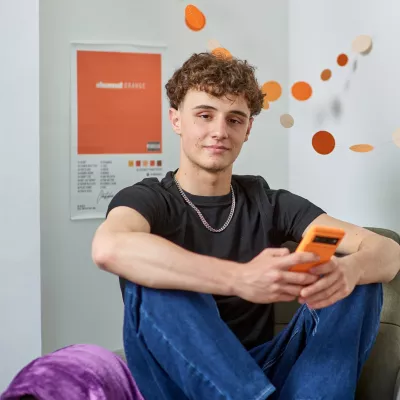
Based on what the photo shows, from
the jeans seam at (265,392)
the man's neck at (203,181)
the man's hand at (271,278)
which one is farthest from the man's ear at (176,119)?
the jeans seam at (265,392)

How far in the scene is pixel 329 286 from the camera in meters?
1.28

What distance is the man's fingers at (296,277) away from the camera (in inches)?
48.5

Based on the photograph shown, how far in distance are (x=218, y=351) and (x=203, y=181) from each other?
0.55 metres

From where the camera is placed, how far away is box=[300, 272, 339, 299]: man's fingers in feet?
4.13

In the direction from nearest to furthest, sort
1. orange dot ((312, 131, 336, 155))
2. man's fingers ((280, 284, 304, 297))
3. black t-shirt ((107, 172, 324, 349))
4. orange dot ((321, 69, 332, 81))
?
man's fingers ((280, 284, 304, 297)) < black t-shirt ((107, 172, 324, 349)) < orange dot ((312, 131, 336, 155)) < orange dot ((321, 69, 332, 81))

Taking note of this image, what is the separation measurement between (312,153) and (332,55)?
1.25 feet

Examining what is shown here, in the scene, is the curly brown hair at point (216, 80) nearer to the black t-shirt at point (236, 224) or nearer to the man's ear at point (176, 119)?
the man's ear at point (176, 119)

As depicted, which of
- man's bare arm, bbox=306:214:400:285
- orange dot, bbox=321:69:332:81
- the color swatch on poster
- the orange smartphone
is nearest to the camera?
the orange smartphone

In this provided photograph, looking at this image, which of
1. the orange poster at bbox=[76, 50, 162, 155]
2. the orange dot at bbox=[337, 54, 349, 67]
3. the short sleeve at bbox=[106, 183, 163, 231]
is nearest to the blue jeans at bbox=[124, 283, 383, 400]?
the short sleeve at bbox=[106, 183, 163, 231]

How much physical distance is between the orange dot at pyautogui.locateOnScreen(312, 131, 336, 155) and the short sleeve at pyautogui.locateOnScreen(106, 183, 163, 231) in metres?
0.74

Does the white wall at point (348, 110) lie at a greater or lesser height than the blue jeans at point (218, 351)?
greater

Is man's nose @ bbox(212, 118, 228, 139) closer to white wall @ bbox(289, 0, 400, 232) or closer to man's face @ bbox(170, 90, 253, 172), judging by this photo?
man's face @ bbox(170, 90, 253, 172)

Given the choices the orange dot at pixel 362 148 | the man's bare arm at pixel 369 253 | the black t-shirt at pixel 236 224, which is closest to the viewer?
the man's bare arm at pixel 369 253

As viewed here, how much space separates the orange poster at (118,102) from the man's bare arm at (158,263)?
99 centimetres
